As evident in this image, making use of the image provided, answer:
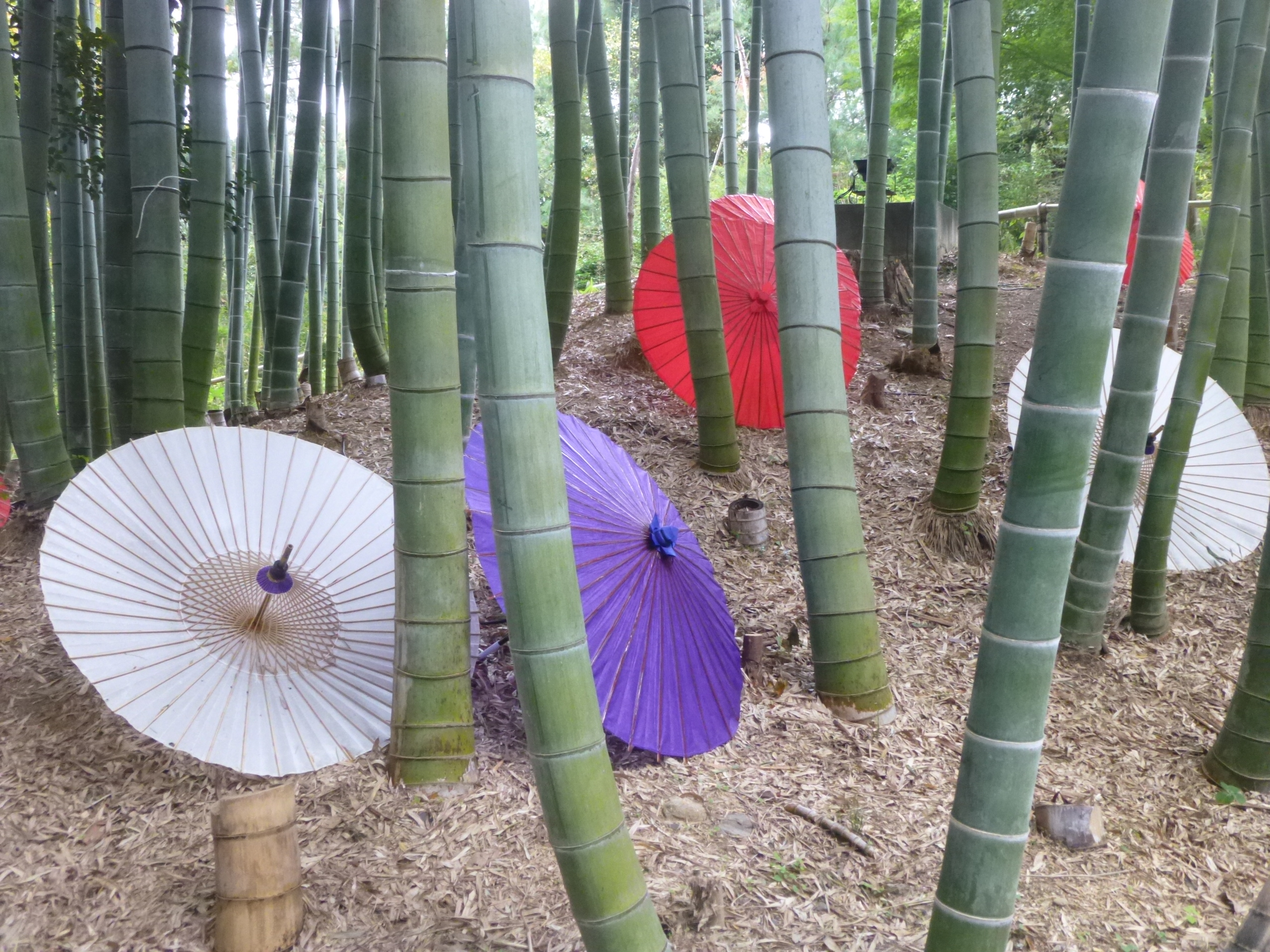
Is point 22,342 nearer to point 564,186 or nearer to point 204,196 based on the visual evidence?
point 204,196

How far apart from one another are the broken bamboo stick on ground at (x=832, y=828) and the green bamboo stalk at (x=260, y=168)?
12.7 feet

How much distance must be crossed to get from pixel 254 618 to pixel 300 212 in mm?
2968

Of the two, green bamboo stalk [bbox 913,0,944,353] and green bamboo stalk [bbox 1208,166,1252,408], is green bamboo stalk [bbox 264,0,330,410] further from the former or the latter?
green bamboo stalk [bbox 1208,166,1252,408]

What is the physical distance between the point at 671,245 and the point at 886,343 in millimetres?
2432

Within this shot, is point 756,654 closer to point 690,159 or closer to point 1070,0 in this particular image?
point 690,159

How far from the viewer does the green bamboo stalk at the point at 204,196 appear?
2.72 meters

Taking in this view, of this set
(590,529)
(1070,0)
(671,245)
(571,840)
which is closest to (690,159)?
(671,245)

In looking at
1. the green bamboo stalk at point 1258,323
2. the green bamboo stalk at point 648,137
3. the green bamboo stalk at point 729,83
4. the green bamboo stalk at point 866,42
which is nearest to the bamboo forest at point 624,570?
the green bamboo stalk at point 1258,323

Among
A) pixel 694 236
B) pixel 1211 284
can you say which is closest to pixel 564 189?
pixel 694 236

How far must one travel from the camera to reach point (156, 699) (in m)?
1.95

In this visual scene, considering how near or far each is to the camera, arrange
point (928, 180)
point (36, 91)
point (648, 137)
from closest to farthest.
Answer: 1. point (36, 91)
2. point (928, 180)
3. point (648, 137)

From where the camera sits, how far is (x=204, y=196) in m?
2.81

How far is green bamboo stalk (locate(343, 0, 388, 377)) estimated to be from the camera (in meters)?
3.69

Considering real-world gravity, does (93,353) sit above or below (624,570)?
above
